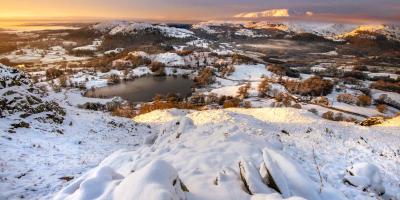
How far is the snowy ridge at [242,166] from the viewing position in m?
10.2

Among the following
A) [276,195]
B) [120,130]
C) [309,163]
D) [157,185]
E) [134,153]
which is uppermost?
[157,185]

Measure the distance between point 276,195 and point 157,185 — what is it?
163 inches

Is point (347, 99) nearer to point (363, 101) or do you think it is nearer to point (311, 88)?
point (363, 101)

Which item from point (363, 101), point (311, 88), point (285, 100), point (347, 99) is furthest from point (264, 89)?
point (363, 101)

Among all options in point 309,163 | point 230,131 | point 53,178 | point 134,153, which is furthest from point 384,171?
point 53,178

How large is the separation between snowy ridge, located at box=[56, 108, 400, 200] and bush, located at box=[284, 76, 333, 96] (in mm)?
148882

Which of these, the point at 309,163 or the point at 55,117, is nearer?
the point at 309,163

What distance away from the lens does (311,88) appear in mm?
175250

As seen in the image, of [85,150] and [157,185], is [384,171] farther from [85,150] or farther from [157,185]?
[85,150]

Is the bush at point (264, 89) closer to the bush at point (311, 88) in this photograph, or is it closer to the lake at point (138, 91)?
the bush at point (311, 88)

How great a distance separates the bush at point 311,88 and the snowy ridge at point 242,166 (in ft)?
488

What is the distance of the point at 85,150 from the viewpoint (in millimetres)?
22594

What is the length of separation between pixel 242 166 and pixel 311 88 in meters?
175

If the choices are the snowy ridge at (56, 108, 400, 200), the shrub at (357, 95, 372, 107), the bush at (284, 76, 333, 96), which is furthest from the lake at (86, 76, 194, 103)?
the snowy ridge at (56, 108, 400, 200)
